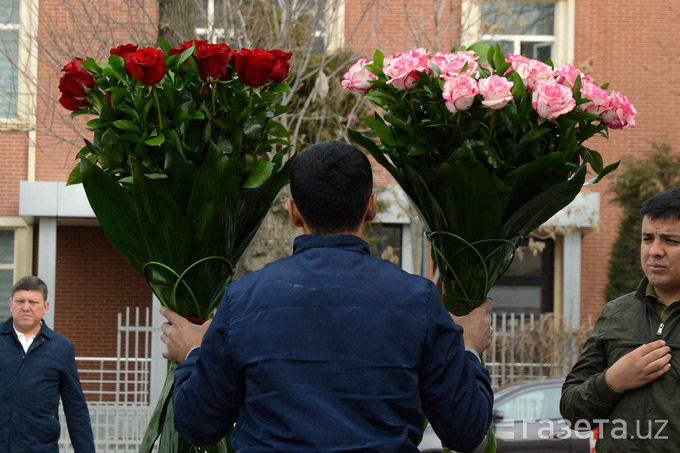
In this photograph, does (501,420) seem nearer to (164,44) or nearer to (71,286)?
(164,44)

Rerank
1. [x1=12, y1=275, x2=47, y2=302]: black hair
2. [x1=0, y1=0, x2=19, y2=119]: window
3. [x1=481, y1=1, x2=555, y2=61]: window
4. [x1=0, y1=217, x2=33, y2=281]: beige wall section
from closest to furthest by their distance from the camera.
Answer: [x1=12, y1=275, x2=47, y2=302]: black hair → [x1=0, y1=0, x2=19, y2=119]: window → [x1=0, y1=217, x2=33, y2=281]: beige wall section → [x1=481, y1=1, x2=555, y2=61]: window

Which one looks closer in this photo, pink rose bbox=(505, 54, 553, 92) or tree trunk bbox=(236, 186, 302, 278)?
pink rose bbox=(505, 54, 553, 92)

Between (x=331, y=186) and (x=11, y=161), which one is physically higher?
(x=11, y=161)

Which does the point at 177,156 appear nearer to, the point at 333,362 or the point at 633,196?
the point at 333,362

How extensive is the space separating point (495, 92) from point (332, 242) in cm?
69

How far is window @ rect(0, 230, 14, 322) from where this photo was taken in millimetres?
15102

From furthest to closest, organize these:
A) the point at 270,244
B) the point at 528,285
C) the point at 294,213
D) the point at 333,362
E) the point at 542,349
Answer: the point at 528,285
the point at 542,349
the point at 270,244
the point at 294,213
the point at 333,362

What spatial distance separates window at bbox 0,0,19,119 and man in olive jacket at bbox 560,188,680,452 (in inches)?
316

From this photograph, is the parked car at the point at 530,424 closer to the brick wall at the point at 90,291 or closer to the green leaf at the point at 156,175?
the green leaf at the point at 156,175

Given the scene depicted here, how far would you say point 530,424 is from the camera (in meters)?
8.55

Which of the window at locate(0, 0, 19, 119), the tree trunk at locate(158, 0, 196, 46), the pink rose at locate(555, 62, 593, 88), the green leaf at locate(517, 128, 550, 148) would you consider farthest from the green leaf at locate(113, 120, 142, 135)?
the window at locate(0, 0, 19, 119)

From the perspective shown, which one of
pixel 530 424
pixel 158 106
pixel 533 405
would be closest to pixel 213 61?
pixel 158 106

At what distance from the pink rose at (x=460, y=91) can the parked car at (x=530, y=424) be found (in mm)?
5803

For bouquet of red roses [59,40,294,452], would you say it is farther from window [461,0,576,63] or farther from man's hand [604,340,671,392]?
window [461,0,576,63]
